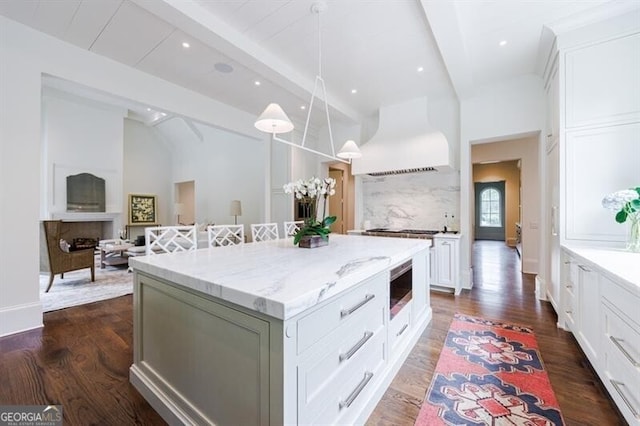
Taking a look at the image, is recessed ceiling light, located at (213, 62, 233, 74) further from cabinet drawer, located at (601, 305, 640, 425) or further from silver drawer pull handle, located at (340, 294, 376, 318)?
cabinet drawer, located at (601, 305, 640, 425)

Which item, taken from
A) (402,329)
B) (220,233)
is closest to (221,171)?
(220,233)

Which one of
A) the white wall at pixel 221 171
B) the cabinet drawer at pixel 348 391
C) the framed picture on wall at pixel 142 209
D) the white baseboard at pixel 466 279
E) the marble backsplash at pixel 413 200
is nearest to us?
the cabinet drawer at pixel 348 391

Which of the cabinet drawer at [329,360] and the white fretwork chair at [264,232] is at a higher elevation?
the white fretwork chair at [264,232]

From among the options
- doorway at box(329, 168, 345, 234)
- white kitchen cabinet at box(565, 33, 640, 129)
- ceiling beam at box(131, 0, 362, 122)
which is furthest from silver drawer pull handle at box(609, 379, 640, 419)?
doorway at box(329, 168, 345, 234)

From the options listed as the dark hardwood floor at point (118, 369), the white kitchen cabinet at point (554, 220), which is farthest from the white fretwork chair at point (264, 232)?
the white kitchen cabinet at point (554, 220)

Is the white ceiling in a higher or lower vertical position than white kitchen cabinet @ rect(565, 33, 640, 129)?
higher

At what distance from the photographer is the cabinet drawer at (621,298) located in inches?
51.9

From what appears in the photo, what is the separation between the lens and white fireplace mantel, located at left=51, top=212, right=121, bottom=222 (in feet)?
21.4

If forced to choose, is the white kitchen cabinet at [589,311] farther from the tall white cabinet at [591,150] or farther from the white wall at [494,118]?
the white wall at [494,118]

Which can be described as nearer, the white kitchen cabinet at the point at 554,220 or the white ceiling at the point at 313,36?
the white ceiling at the point at 313,36

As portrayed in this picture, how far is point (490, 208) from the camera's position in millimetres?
10773

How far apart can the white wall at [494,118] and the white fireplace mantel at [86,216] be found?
8725 millimetres

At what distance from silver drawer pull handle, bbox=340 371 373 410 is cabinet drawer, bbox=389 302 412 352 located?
1.38 feet

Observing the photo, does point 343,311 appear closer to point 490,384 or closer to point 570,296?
point 490,384
